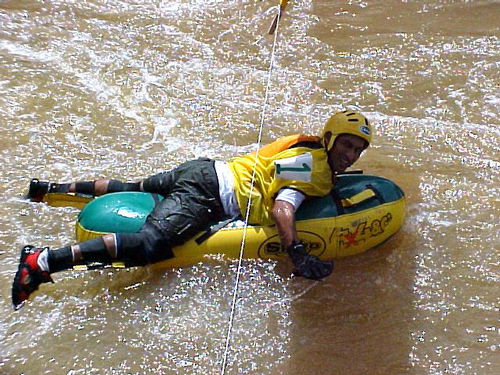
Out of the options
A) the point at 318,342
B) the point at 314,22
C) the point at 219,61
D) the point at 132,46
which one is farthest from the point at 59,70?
the point at 318,342

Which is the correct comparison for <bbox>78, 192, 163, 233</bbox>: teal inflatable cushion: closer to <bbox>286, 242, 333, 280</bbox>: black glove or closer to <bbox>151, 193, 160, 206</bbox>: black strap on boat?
<bbox>151, 193, 160, 206</bbox>: black strap on boat

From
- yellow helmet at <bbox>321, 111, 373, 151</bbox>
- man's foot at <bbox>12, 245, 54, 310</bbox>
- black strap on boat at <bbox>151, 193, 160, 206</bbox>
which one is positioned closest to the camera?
man's foot at <bbox>12, 245, 54, 310</bbox>

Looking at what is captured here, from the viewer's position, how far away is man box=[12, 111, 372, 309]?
4.12 meters

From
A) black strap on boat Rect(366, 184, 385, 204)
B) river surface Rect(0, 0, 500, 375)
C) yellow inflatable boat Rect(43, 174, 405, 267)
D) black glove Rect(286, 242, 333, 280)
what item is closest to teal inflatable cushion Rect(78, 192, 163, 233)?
yellow inflatable boat Rect(43, 174, 405, 267)

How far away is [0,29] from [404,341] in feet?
18.8

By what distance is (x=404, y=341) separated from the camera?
4.18m

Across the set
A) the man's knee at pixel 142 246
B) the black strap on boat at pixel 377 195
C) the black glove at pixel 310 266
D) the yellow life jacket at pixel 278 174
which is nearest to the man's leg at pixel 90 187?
the man's knee at pixel 142 246

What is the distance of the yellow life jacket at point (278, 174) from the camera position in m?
4.39

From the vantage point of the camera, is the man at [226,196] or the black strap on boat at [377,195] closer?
the man at [226,196]

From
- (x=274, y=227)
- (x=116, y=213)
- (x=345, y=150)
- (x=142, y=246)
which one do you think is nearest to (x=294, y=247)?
(x=274, y=227)

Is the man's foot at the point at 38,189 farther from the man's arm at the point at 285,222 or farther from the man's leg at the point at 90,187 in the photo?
the man's arm at the point at 285,222

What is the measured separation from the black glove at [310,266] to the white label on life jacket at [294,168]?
53cm

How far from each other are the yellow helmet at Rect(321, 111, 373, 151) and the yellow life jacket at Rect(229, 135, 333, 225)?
159 mm

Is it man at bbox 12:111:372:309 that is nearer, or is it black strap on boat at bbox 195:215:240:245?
man at bbox 12:111:372:309
